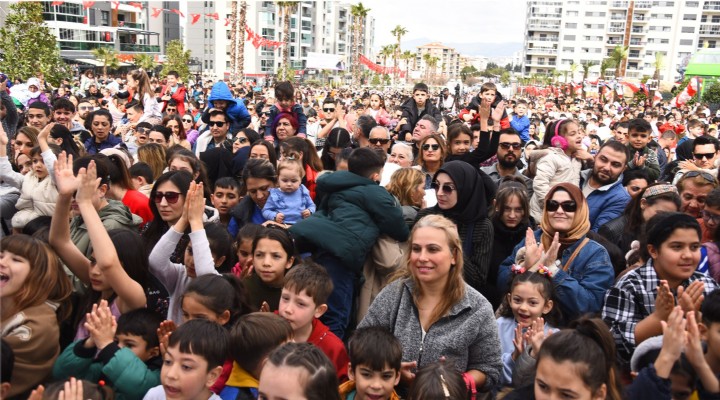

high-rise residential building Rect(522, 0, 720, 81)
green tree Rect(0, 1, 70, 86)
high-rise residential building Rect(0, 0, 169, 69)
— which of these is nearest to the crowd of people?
green tree Rect(0, 1, 70, 86)

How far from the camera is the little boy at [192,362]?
2.78 m

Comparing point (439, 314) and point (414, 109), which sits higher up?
point (414, 109)

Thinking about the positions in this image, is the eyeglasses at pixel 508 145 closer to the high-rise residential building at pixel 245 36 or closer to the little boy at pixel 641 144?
the little boy at pixel 641 144

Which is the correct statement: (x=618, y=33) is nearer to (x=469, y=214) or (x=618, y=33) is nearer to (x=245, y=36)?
(x=245, y=36)

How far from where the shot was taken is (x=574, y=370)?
2.51 meters

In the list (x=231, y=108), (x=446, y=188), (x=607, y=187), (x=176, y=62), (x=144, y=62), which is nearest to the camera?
(x=446, y=188)

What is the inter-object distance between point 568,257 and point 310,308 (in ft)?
5.87

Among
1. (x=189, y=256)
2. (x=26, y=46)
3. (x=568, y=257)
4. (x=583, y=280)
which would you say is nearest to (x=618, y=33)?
(x=26, y=46)

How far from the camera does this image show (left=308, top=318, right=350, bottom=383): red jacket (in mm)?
3357

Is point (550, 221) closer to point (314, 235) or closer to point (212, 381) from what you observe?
point (314, 235)

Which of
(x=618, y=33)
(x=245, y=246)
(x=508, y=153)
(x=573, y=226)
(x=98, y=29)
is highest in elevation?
(x=618, y=33)

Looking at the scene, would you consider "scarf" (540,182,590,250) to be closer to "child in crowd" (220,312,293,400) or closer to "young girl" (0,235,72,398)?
"child in crowd" (220,312,293,400)

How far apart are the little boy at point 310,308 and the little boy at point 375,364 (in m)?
0.41

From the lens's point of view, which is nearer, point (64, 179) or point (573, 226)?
point (64, 179)
